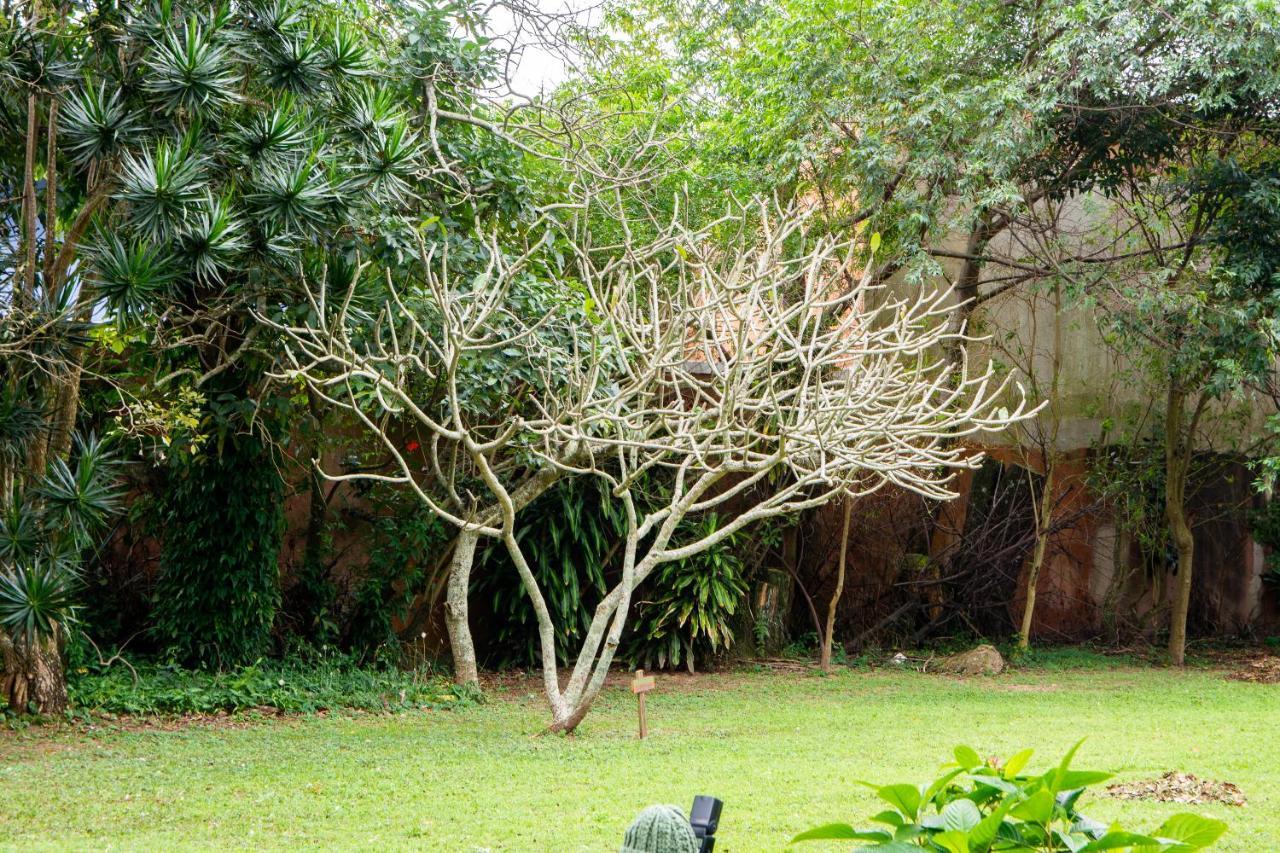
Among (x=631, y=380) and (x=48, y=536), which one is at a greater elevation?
(x=631, y=380)

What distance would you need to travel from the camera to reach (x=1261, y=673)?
9.89m

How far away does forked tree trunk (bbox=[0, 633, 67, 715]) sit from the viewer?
688 cm

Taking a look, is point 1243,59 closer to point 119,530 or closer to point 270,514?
point 270,514

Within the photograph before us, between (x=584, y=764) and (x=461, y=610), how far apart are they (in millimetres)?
3143

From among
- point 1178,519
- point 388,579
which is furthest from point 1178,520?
point 388,579

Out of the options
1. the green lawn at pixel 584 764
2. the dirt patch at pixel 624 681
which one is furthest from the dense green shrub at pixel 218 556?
the dirt patch at pixel 624 681

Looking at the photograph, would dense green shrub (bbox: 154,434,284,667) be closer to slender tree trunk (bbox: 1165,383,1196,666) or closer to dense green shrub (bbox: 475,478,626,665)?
dense green shrub (bbox: 475,478,626,665)

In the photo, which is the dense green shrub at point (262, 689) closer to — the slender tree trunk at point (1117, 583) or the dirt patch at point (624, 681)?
the dirt patch at point (624, 681)

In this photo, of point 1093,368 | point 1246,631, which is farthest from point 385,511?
point 1246,631

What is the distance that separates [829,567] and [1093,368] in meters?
3.73

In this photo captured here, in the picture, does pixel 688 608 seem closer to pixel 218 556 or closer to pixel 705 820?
pixel 218 556

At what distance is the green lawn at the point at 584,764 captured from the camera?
440 cm

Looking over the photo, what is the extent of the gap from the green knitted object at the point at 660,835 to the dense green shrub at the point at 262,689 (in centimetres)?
643

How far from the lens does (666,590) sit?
410 inches
